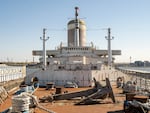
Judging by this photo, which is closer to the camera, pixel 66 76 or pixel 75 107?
pixel 75 107

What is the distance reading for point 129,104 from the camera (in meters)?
10.8

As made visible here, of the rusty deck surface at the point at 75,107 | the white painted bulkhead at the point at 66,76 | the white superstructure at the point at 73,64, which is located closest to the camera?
the rusty deck surface at the point at 75,107

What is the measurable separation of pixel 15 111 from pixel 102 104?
641 cm

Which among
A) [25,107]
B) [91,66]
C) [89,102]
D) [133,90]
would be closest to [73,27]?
[91,66]

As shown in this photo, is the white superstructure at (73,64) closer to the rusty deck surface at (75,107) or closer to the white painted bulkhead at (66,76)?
the white painted bulkhead at (66,76)

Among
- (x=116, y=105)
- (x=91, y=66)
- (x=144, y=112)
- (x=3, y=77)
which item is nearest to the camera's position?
(x=144, y=112)

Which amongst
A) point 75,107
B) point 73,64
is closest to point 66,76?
point 73,64

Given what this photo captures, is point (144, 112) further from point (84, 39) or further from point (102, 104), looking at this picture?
point (84, 39)

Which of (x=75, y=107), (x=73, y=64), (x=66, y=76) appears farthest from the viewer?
(x=73, y=64)

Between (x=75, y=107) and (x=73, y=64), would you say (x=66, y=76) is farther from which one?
(x=75, y=107)

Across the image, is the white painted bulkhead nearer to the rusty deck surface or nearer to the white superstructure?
the white superstructure

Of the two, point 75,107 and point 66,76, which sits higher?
point 66,76

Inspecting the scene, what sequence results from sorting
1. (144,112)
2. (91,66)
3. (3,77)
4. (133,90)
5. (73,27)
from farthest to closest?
(73,27) → (91,66) → (3,77) → (133,90) → (144,112)

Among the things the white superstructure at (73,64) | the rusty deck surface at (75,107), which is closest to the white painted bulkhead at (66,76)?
the white superstructure at (73,64)
